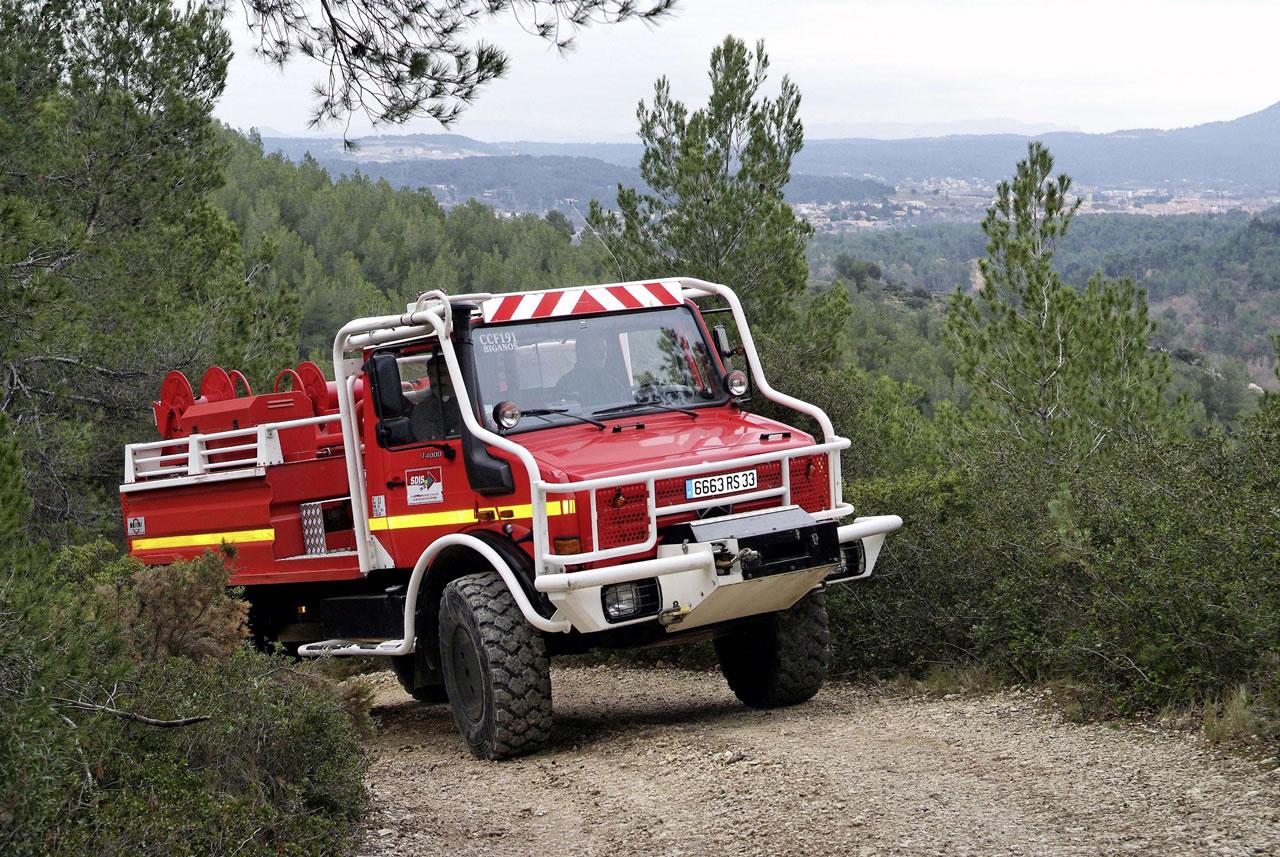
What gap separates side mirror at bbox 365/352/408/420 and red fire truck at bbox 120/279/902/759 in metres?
0.02

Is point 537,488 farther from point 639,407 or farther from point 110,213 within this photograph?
point 110,213

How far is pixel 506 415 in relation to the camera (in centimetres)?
772

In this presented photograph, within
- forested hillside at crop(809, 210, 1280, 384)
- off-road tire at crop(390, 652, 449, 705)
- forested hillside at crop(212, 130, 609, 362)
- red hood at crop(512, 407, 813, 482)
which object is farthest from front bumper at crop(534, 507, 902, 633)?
forested hillside at crop(809, 210, 1280, 384)

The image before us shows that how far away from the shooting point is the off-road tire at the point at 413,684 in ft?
30.8

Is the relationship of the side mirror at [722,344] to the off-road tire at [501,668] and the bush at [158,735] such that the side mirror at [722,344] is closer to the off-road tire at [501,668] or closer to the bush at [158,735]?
the off-road tire at [501,668]

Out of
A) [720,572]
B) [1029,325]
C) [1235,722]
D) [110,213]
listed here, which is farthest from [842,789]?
[110,213]

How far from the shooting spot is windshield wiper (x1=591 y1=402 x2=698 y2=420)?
8.03 m

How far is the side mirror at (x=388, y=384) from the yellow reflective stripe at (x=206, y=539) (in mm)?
1951

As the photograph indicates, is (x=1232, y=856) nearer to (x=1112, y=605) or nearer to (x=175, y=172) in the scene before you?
(x=1112, y=605)

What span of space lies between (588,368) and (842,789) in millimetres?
2995

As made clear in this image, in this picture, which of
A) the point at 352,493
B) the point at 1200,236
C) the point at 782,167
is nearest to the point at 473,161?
the point at 1200,236

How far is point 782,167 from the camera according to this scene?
19109 mm

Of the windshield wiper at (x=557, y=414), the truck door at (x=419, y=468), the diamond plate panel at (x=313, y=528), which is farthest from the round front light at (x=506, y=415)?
the diamond plate panel at (x=313, y=528)

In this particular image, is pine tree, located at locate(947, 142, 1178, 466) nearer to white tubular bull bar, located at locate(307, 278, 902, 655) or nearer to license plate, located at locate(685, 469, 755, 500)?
white tubular bull bar, located at locate(307, 278, 902, 655)
